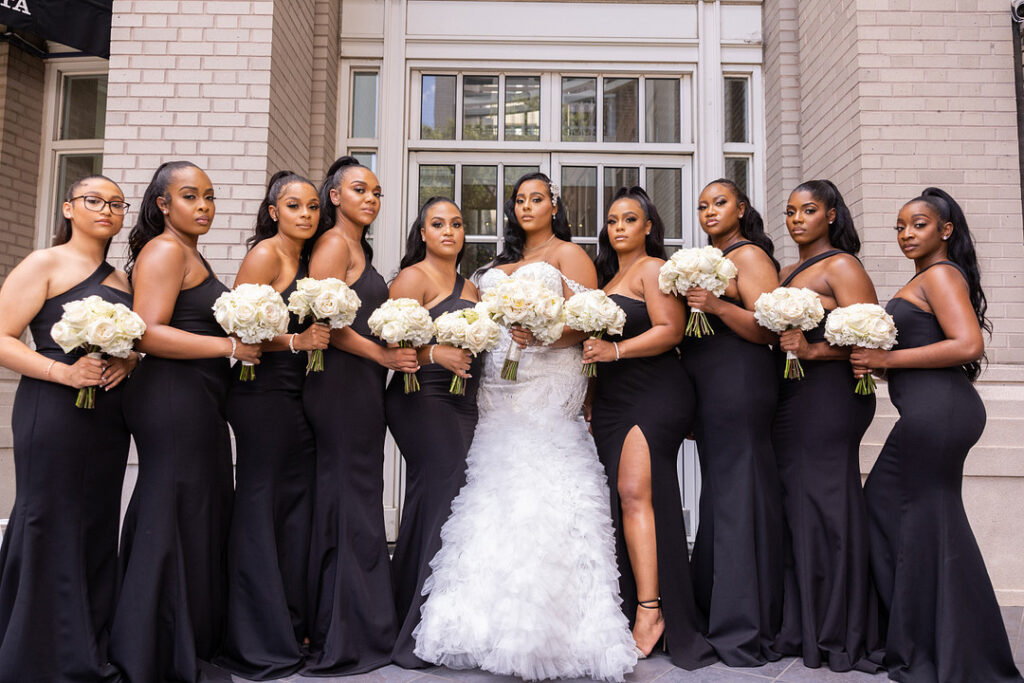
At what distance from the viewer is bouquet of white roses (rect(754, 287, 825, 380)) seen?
368 cm

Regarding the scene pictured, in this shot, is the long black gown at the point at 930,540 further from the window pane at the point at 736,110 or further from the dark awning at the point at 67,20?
the dark awning at the point at 67,20

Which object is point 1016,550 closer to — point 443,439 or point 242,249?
point 443,439

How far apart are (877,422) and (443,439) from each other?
345 cm

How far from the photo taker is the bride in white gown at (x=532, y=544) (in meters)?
3.35

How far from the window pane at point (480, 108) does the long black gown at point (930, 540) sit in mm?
4503

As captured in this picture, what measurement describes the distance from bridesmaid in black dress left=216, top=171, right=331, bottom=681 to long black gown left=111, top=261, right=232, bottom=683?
11 cm

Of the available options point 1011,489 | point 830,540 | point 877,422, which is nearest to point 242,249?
point 830,540

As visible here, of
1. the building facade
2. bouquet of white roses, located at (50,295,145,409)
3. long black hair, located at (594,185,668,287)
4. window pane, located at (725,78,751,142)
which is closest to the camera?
bouquet of white roses, located at (50,295,145,409)

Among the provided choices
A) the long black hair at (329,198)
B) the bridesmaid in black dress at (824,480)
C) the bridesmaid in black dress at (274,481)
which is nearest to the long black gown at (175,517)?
the bridesmaid in black dress at (274,481)

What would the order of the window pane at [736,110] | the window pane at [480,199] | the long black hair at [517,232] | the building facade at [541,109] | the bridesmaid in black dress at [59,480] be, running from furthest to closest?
1. the window pane at [736,110]
2. the window pane at [480,199]
3. the building facade at [541,109]
4. the long black hair at [517,232]
5. the bridesmaid in black dress at [59,480]

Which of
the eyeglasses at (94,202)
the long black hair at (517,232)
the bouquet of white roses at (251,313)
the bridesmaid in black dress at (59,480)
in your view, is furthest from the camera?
the long black hair at (517,232)

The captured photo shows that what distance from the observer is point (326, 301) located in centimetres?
351

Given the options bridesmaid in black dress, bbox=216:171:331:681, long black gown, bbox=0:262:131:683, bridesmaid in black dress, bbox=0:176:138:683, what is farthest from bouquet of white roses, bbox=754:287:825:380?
long black gown, bbox=0:262:131:683

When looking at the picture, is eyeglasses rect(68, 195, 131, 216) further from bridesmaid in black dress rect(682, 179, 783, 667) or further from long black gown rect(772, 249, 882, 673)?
long black gown rect(772, 249, 882, 673)
